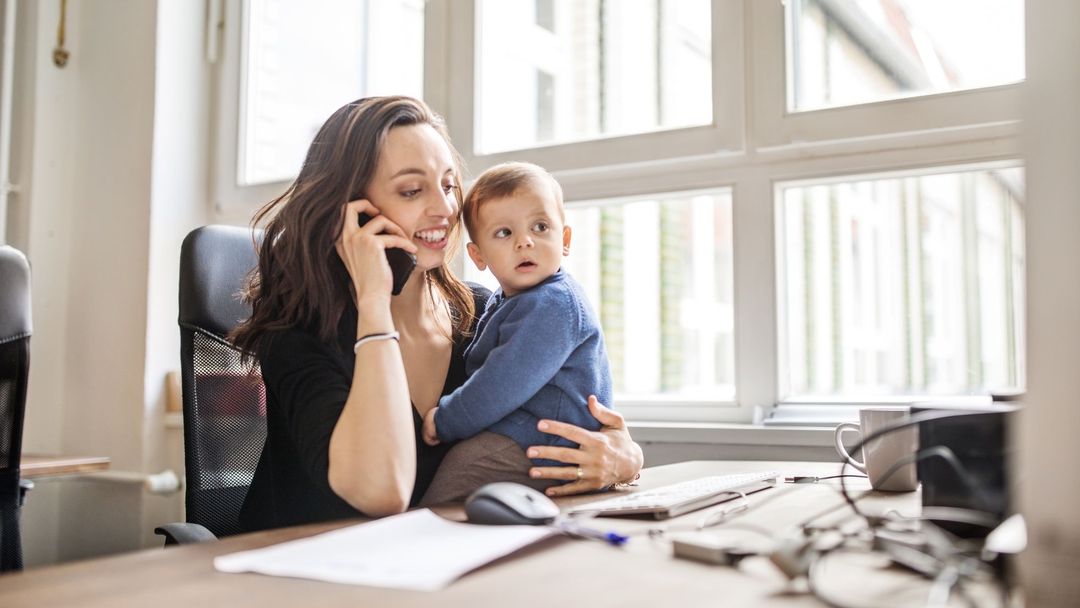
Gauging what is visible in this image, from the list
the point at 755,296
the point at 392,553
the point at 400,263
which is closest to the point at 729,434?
the point at 755,296

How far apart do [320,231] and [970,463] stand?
994 millimetres

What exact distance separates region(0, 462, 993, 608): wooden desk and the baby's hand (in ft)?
1.63

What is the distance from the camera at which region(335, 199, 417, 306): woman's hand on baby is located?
1.29 m

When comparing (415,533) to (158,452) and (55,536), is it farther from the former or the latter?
(55,536)

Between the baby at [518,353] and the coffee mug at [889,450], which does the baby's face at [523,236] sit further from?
the coffee mug at [889,450]

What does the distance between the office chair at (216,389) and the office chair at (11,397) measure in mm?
270

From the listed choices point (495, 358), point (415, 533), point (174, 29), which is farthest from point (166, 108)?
point (415, 533)

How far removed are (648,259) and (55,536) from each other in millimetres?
2739

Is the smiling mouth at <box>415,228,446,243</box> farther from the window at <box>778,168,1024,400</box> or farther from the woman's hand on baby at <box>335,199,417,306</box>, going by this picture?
the window at <box>778,168,1024,400</box>

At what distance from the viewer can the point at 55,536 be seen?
9.01 feet

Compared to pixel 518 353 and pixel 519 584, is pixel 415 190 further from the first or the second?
pixel 519 584

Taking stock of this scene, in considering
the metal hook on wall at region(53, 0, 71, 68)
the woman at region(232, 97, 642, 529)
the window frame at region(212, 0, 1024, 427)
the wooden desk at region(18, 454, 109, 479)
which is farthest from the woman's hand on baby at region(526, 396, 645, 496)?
the metal hook on wall at region(53, 0, 71, 68)

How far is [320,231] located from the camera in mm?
1420

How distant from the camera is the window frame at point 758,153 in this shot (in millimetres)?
1776
